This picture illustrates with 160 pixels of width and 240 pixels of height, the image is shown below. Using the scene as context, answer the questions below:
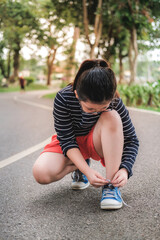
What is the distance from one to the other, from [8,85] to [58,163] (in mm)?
36115

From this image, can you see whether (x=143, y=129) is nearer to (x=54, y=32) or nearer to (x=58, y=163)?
(x=58, y=163)

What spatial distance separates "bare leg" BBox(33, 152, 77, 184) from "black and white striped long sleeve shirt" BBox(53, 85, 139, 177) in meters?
0.12

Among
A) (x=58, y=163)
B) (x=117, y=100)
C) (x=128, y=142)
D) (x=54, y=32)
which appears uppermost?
(x=54, y=32)

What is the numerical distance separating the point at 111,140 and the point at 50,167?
567mm

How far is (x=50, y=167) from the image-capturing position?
258cm

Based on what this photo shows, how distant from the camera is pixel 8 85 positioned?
1475 inches

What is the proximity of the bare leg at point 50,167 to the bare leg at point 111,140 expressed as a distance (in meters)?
0.40

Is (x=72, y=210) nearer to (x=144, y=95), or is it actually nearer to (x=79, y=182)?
(x=79, y=182)

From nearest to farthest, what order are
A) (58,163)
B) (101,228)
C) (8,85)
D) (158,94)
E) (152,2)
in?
(101,228) < (58,163) < (158,94) < (152,2) < (8,85)

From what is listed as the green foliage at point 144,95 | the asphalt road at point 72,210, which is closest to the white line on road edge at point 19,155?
the asphalt road at point 72,210

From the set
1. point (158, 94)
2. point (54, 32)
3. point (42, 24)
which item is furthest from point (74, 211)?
point (54, 32)

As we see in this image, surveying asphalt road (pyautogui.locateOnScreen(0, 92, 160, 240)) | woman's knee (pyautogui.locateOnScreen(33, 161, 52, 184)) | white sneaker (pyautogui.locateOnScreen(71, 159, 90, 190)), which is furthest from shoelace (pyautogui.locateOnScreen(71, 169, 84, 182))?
woman's knee (pyautogui.locateOnScreen(33, 161, 52, 184))

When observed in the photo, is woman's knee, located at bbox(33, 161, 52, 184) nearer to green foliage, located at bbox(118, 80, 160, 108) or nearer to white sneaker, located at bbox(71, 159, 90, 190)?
white sneaker, located at bbox(71, 159, 90, 190)

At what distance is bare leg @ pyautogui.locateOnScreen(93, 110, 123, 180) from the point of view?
2.42m
